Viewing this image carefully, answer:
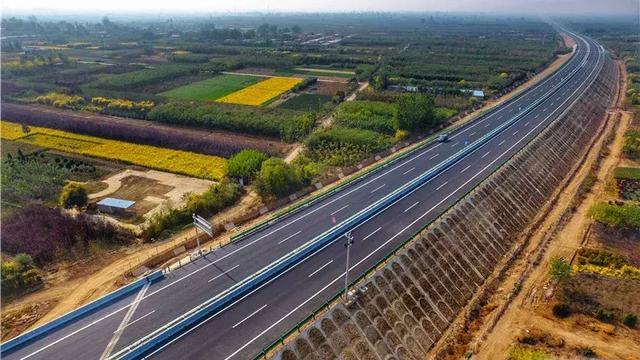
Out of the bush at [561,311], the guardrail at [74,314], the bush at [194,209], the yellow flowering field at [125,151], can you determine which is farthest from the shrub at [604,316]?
the yellow flowering field at [125,151]

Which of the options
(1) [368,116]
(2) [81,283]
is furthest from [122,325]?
(1) [368,116]

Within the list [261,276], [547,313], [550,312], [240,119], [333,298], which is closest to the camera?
[333,298]

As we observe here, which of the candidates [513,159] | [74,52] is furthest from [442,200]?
[74,52]

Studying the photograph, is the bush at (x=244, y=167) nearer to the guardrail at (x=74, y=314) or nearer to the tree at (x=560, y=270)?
the guardrail at (x=74, y=314)

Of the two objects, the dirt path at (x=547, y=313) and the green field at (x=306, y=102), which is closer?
the dirt path at (x=547, y=313)

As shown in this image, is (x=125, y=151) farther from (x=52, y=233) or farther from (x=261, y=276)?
(x=261, y=276)

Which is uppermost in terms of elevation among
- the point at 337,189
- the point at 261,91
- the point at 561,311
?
the point at 261,91
